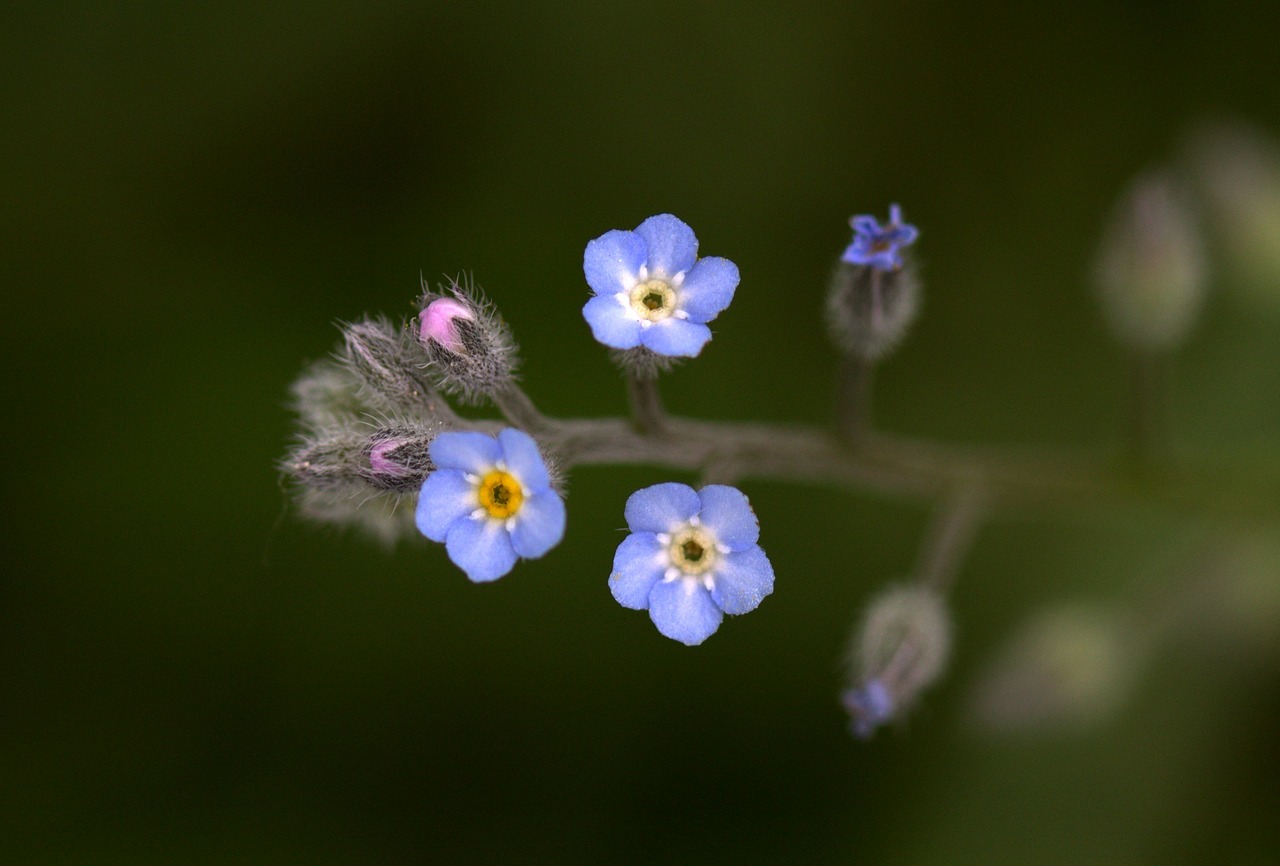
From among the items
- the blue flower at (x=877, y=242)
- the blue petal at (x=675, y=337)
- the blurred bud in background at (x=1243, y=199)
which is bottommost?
the blue petal at (x=675, y=337)

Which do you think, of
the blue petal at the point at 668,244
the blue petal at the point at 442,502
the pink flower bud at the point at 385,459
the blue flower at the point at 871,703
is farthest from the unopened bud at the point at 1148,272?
the pink flower bud at the point at 385,459

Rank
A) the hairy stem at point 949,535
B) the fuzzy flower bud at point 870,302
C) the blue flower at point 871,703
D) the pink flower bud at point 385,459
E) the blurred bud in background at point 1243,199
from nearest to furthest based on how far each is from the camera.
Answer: the pink flower bud at point 385,459
the fuzzy flower bud at point 870,302
the blue flower at point 871,703
the hairy stem at point 949,535
the blurred bud in background at point 1243,199

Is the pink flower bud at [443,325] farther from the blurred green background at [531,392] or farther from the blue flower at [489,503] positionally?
the blurred green background at [531,392]

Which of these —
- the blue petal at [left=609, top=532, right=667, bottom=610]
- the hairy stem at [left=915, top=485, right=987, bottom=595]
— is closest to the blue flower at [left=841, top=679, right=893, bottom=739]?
the hairy stem at [left=915, top=485, right=987, bottom=595]

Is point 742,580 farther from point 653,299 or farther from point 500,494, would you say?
point 653,299

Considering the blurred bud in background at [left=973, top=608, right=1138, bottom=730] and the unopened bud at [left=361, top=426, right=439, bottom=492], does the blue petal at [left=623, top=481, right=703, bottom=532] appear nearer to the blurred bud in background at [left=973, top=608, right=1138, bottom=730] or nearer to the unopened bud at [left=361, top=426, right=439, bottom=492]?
the unopened bud at [left=361, top=426, right=439, bottom=492]
